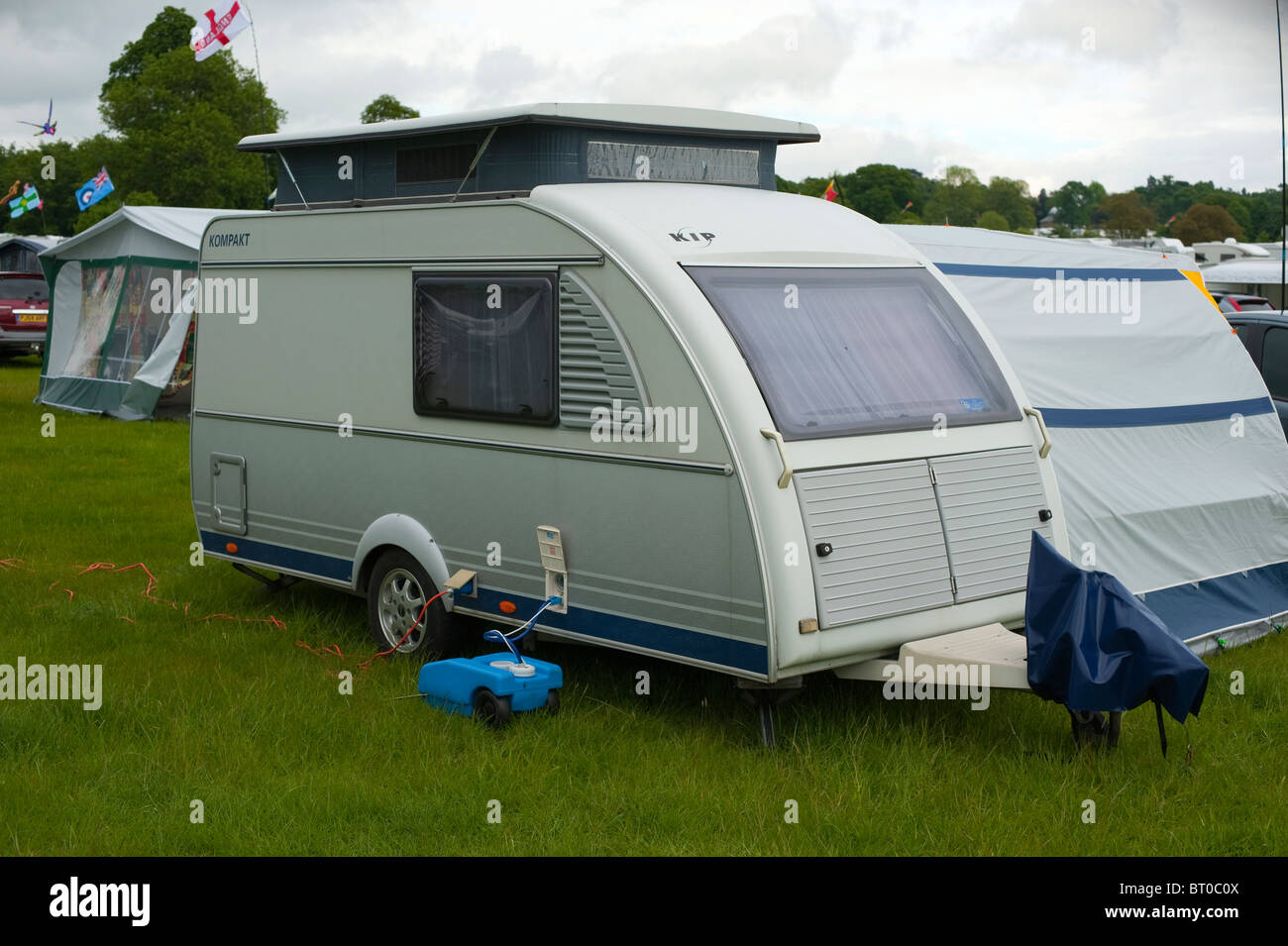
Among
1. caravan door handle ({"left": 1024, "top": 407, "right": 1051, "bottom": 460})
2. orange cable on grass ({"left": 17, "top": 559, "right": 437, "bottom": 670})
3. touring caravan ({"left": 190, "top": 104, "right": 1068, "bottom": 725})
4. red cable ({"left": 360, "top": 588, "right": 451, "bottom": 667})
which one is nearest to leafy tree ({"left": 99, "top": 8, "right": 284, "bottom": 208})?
orange cable on grass ({"left": 17, "top": 559, "right": 437, "bottom": 670})

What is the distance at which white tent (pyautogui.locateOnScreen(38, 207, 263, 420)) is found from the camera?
1828 cm

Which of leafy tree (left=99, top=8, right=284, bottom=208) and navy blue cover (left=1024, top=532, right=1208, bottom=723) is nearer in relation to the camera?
navy blue cover (left=1024, top=532, right=1208, bottom=723)

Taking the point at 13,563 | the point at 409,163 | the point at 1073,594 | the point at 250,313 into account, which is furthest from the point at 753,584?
the point at 13,563

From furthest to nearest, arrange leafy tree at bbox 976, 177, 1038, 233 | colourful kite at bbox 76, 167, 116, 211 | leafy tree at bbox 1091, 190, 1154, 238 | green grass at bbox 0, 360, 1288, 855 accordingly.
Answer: leafy tree at bbox 976, 177, 1038, 233
leafy tree at bbox 1091, 190, 1154, 238
colourful kite at bbox 76, 167, 116, 211
green grass at bbox 0, 360, 1288, 855

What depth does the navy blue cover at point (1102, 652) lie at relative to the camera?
17.2 ft

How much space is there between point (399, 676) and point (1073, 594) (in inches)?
135

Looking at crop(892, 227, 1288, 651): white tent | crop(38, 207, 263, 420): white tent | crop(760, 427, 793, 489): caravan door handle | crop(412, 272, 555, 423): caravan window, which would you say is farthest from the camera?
crop(38, 207, 263, 420): white tent

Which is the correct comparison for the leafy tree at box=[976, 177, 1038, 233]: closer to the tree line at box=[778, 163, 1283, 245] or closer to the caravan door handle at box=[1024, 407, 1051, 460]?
the tree line at box=[778, 163, 1283, 245]

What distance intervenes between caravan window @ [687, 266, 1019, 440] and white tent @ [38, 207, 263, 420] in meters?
→ 13.3

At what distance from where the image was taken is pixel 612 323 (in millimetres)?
6160

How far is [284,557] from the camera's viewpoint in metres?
8.19

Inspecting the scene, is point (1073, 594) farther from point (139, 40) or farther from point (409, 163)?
point (139, 40)

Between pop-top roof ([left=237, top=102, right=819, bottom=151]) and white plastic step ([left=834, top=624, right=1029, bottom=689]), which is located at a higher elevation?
pop-top roof ([left=237, top=102, right=819, bottom=151])

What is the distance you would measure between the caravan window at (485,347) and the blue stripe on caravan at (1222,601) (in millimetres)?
3735
